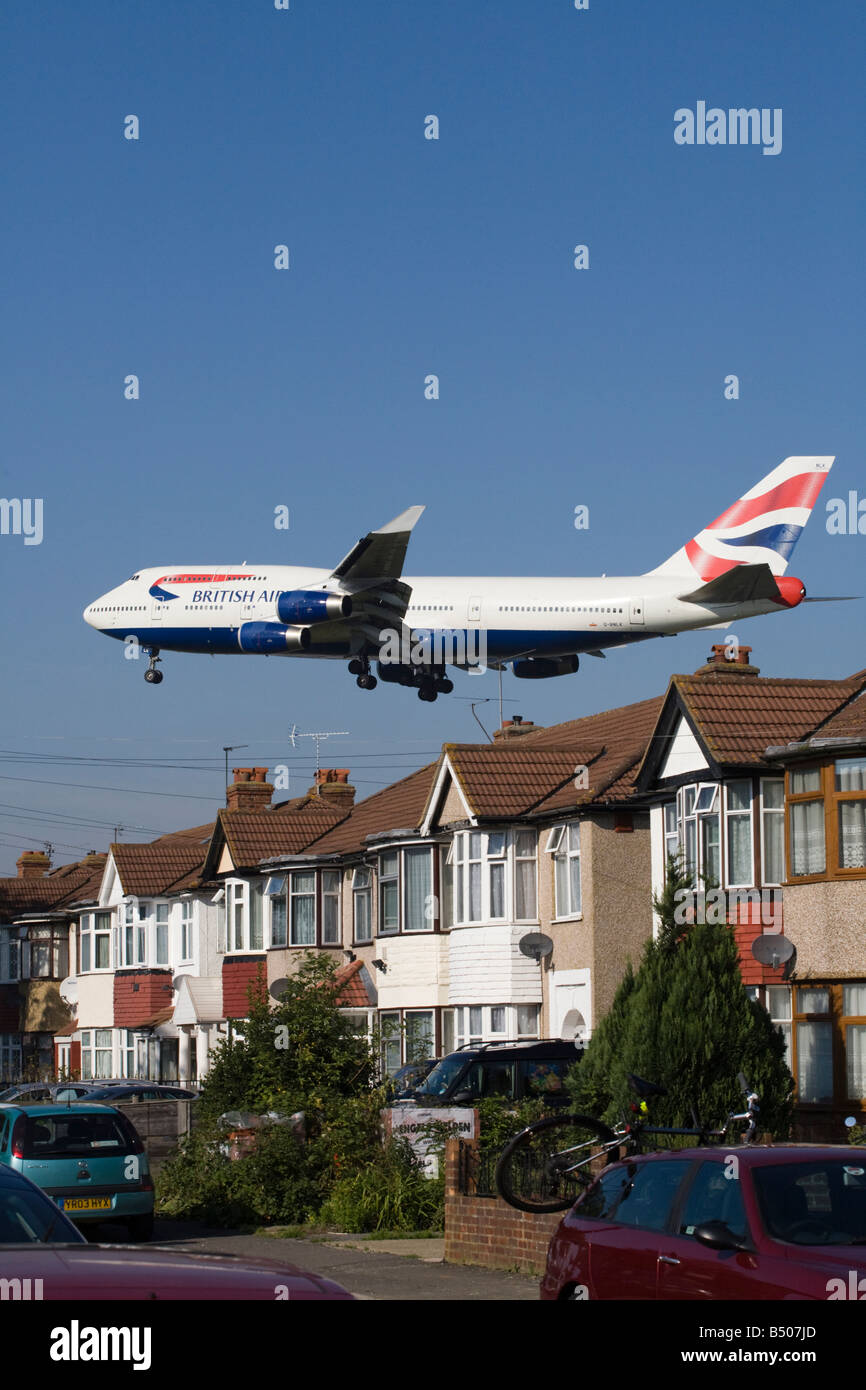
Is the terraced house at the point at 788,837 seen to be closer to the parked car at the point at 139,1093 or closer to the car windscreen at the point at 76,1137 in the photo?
the car windscreen at the point at 76,1137

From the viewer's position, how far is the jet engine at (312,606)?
138 feet

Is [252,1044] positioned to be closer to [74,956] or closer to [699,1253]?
[699,1253]

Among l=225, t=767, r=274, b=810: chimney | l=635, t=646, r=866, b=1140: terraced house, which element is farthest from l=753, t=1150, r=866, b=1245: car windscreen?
l=225, t=767, r=274, b=810: chimney

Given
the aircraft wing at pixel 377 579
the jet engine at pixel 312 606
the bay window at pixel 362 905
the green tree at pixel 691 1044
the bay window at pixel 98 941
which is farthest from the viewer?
the bay window at pixel 98 941

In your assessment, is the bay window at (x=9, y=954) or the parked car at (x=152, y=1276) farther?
the bay window at (x=9, y=954)

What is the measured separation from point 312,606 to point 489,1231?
25.6 metres

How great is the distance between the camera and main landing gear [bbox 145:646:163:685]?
150 feet

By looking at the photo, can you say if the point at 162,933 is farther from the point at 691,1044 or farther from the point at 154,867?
the point at 691,1044

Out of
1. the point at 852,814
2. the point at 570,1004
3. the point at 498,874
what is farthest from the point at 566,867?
the point at 852,814

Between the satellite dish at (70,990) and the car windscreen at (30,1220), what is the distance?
171ft

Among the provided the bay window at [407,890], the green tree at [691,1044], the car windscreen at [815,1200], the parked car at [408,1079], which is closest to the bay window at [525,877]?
the bay window at [407,890]
